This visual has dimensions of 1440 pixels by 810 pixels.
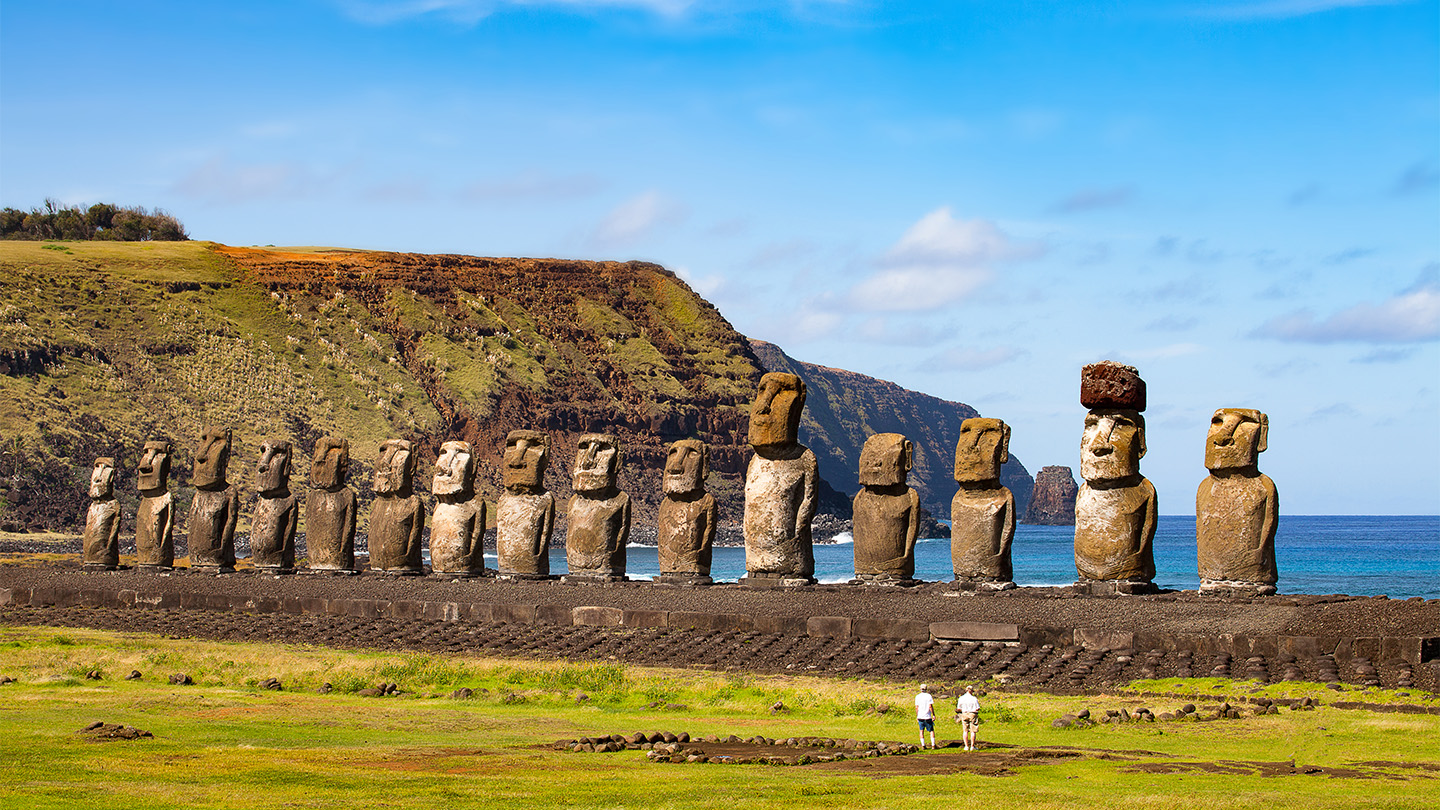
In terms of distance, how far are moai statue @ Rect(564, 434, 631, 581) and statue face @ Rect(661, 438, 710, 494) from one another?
3.35ft

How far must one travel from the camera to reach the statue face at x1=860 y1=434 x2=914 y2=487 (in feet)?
61.0

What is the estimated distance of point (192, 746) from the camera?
1129cm

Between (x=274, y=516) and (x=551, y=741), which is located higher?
(x=274, y=516)

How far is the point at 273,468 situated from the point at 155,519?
2.76 meters

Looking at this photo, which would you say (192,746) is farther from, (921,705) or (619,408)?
(619,408)

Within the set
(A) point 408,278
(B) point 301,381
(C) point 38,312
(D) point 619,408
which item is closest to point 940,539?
(D) point 619,408

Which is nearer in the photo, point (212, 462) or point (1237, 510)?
point (1237, 510)

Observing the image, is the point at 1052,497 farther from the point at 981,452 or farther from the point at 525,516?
the point at 981,452

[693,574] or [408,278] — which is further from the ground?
[408,278]

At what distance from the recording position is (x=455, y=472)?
22703 mm

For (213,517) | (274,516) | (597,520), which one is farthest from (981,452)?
(213,517)

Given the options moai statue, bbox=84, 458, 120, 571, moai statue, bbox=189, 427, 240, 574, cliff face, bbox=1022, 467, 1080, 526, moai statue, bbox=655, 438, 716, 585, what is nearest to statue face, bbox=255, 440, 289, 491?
moai statue, bbox=189, 427, 240, 574

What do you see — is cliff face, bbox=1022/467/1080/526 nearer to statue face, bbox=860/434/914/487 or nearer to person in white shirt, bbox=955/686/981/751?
statue face, bbox=860/434/914/487

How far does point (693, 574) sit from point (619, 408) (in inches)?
2602
